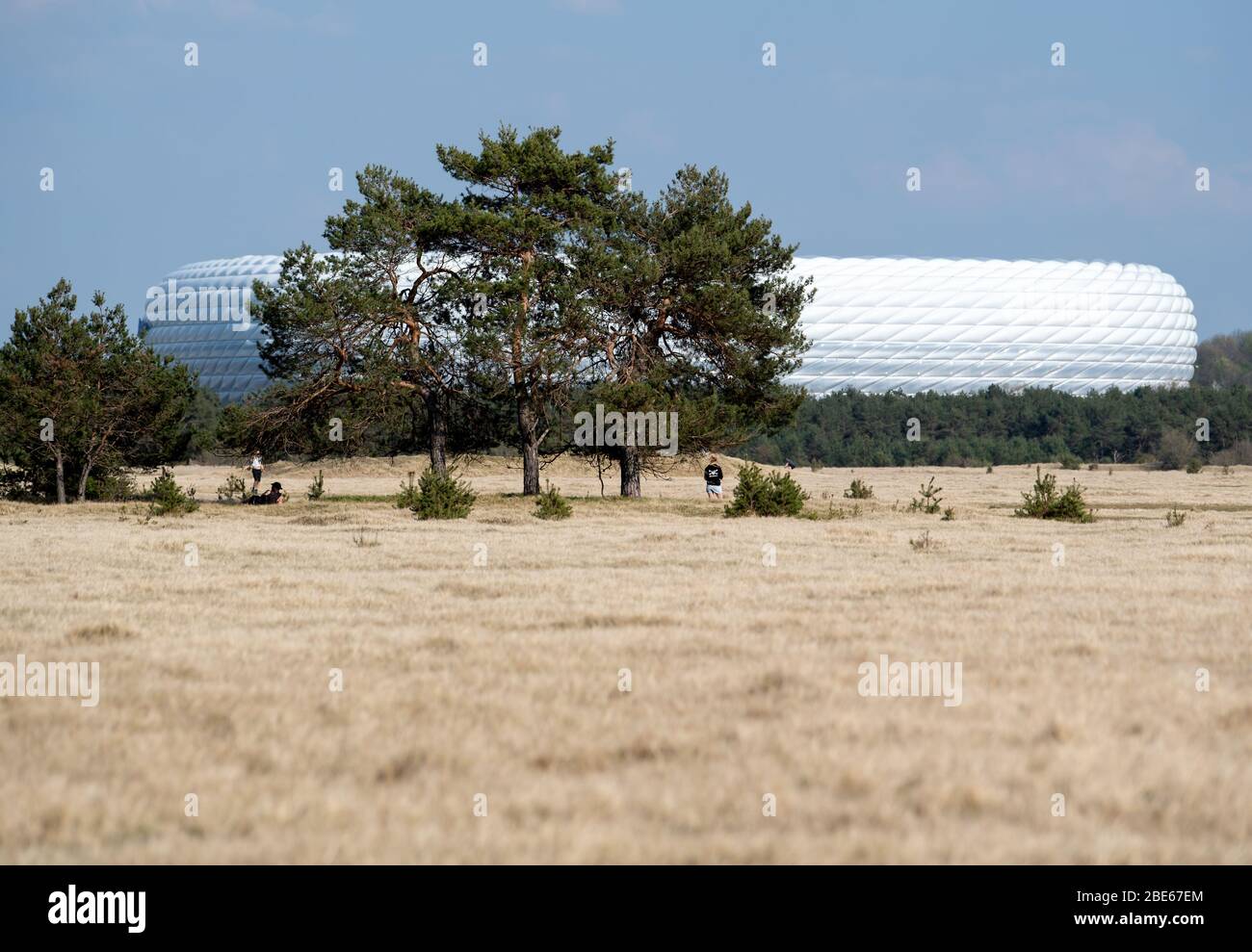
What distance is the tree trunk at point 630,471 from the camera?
123ft

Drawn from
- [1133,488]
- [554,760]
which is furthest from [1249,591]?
[1133,488]

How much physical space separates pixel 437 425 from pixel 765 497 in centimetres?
1043

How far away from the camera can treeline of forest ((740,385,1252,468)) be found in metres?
89.0

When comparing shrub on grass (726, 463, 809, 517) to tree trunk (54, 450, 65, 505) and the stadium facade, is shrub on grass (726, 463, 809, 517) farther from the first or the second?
the stadium facade

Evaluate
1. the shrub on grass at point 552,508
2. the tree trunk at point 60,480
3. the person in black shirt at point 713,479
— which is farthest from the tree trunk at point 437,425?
the tree trunk at point 60,480

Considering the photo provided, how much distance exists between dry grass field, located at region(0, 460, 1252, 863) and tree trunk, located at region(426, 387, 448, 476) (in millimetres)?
20324

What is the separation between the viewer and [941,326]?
451ft

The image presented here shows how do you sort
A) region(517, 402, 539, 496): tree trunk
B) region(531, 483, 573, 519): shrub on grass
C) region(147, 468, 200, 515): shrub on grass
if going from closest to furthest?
1. region(531, 483, 573, 519): shrub on grass
2. region(147, 468, 200, 515): shrub on grass
3. region(517, 402, 539, 496): tree trunk

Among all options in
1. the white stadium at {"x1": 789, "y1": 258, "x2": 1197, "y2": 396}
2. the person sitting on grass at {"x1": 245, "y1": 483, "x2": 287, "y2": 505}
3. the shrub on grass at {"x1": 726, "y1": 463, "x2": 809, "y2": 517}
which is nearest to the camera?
the shrub on grass at {"x1": 726, "y1": 463, "x2": 809, "y2": 517}

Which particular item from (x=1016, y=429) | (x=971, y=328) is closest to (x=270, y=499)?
(x=1016, y=429)

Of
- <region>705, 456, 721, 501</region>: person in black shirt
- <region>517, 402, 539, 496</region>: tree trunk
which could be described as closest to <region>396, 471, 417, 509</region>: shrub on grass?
<region>517, 402, 539, 496</region>: tree trunk
